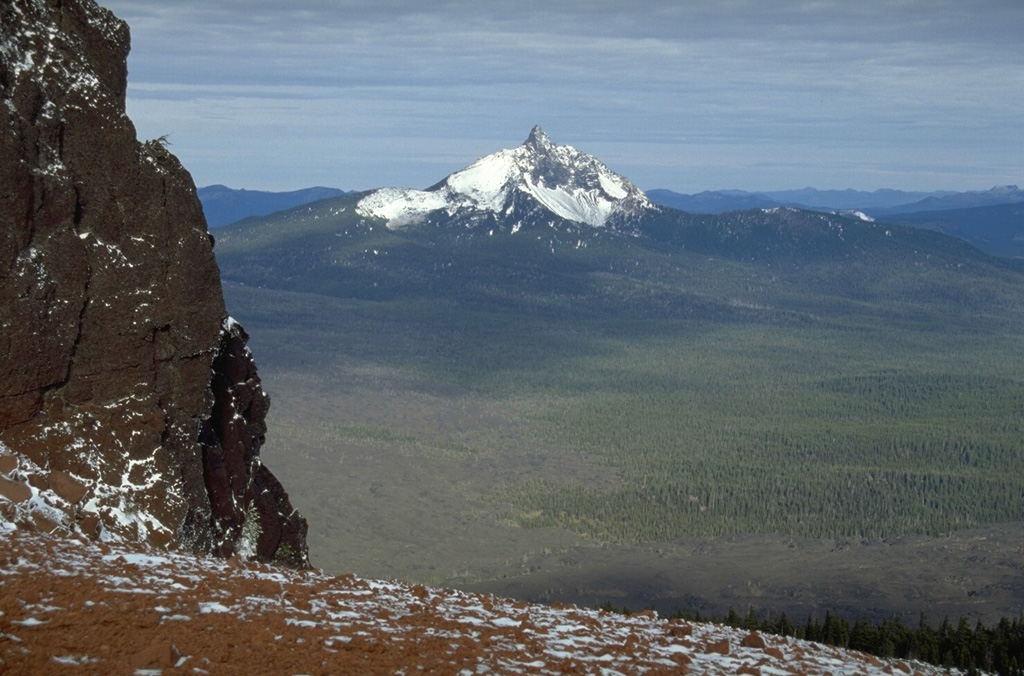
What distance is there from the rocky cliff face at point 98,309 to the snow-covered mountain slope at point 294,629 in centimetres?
235

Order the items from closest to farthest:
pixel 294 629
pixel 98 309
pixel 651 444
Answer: pixel 294 629, pixel 98 309, pixel 651 444

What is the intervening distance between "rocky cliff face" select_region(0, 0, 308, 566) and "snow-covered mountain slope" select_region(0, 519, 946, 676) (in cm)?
235

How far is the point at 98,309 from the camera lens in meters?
18.5

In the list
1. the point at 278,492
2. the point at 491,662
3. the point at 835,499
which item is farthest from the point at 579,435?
the point at 491,662

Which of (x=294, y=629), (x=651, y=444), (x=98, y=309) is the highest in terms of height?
(x=98, y=309)

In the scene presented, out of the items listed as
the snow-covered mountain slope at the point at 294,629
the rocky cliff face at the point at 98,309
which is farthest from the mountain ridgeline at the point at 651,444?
the snow-covered mountain slope at the point at 294,629

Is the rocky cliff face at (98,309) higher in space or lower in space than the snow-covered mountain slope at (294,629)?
higher

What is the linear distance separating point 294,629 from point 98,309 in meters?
8.46

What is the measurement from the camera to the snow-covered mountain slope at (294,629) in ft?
36.1

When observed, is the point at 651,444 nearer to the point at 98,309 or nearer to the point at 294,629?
the point at 98,309

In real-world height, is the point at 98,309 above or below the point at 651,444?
above

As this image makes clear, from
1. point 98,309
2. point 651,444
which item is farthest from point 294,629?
point 651,444

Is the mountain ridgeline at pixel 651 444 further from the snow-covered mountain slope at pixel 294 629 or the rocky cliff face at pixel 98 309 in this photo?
the snow-covered mountain slope at pixel 294 629

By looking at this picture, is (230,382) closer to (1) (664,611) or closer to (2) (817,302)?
(1) (664,611)
